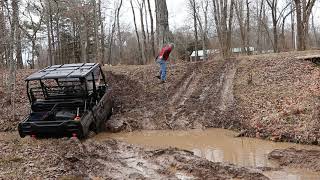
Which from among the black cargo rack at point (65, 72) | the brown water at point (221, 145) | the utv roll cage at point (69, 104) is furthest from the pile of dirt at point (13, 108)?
the brown water at point (221, 145)

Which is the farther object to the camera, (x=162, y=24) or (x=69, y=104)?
(x=162, y=24)

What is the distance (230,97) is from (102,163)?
26.6 ft

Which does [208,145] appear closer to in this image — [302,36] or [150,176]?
[150,176]

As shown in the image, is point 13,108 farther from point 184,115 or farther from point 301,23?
point 301,23

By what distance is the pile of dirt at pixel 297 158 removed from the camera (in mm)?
9438

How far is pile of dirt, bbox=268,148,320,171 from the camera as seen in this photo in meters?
9.44

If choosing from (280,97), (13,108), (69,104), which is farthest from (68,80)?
(280,97)

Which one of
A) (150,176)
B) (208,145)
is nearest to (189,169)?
(150,176)

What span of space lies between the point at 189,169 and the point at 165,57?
9829mm

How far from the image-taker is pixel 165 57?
18.5 meters

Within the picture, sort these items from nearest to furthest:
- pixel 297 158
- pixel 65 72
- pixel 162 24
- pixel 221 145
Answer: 1. pixel 297 158
2. pixel 221 145
3. pixel 65 72
4. pixel 162 24

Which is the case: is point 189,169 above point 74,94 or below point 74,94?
below

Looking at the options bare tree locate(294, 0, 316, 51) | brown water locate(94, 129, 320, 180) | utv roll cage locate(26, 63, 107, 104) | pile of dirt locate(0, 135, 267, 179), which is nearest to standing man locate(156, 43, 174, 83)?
utv roll cage locate(26, 63, 107, 104)

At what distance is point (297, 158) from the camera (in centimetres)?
995
